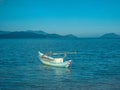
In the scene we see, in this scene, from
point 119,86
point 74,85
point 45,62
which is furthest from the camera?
point 45,62

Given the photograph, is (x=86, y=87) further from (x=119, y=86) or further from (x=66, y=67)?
(x=66, y=67)

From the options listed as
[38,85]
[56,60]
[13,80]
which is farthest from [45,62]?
[38,85]

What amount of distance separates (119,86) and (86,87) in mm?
4004

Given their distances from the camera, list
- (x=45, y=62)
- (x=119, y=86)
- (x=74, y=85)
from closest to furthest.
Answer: (x=119, y=86), (x=74, y=85), (x=45, y=62)

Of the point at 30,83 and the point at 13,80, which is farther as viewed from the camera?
the point at 13,80

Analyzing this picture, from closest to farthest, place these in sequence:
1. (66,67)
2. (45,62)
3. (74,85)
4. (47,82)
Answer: (74,85)
(47,82)
(66,67)
(45,62)

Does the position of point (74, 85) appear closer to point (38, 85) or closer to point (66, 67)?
point (38, 85)

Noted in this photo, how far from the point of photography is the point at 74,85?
37188 millimetres

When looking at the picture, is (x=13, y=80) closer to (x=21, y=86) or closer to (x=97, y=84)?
(x=21, y=86)

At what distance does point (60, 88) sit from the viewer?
115 ft

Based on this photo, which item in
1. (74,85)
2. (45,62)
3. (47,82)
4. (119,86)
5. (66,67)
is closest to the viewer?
(119,86)

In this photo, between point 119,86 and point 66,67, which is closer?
point 119,86

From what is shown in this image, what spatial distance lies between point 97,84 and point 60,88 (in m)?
5.51

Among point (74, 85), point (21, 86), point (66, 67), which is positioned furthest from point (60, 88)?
point (66, 67)
